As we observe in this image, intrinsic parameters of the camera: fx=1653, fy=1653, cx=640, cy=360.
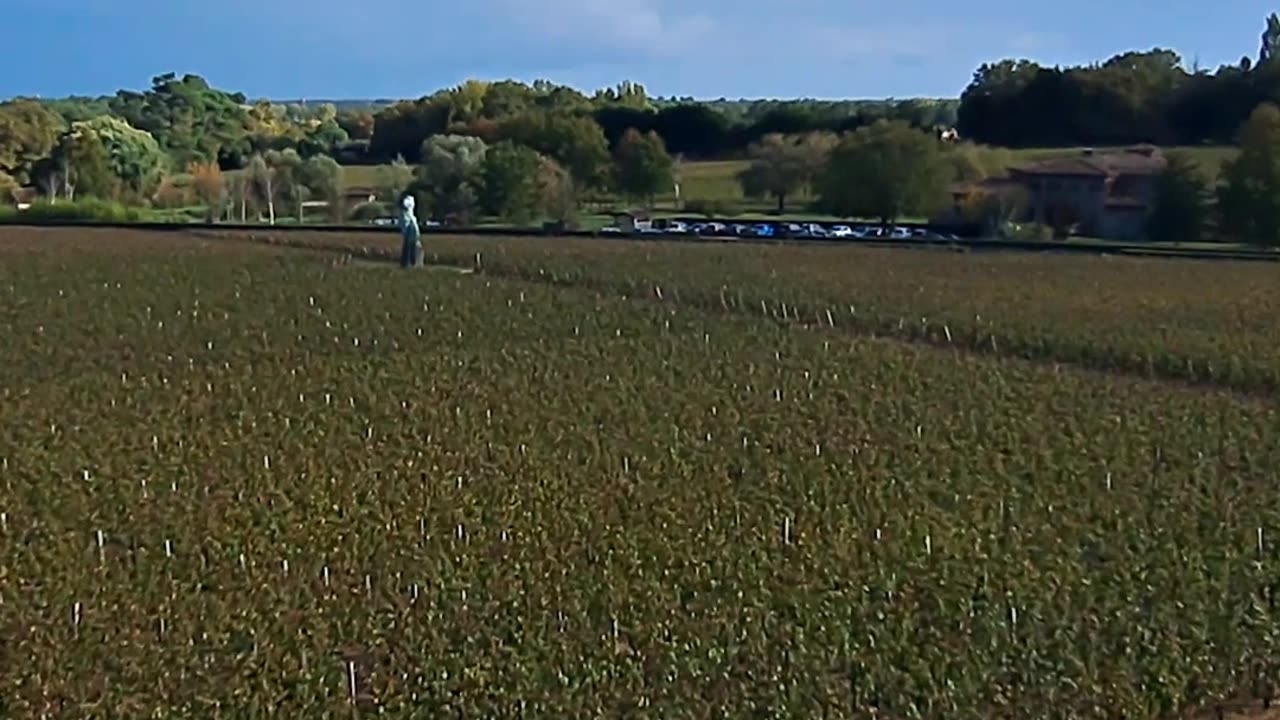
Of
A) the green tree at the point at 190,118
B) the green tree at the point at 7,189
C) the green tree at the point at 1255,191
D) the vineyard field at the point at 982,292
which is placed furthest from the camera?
the green tree at the point at 190,118

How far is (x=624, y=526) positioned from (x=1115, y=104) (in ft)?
339

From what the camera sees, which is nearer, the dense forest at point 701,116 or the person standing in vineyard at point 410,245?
the person standing in vineyard at point 410,245

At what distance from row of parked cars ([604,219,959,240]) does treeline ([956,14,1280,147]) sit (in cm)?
3696

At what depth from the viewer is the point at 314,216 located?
320ft

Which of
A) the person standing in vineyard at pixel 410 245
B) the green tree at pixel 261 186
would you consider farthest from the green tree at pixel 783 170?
the person standing in vineyard at pixel 410 245

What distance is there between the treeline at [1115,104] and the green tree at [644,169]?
2666 centimetres

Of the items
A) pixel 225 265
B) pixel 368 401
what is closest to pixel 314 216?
pixel 225 265

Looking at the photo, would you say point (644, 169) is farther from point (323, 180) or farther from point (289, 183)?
point (289, 183)

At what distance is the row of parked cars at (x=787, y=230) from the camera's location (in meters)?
70.8

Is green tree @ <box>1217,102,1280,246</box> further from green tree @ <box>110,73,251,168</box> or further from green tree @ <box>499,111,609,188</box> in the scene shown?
green tree @ <box>110,73,251,168</box>

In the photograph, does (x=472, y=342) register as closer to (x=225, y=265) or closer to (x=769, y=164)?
(x=225, y=265)

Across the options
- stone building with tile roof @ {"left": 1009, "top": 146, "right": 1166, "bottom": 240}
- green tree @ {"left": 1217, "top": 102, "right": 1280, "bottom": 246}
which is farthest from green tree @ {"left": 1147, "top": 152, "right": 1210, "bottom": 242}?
stone building with tile roof @ {"left": 1009, "top": 146, "right": 1166, "bottom": 240}

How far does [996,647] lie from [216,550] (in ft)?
23.8

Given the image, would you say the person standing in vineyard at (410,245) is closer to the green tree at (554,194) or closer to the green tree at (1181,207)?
the green tree at (1181,207)
